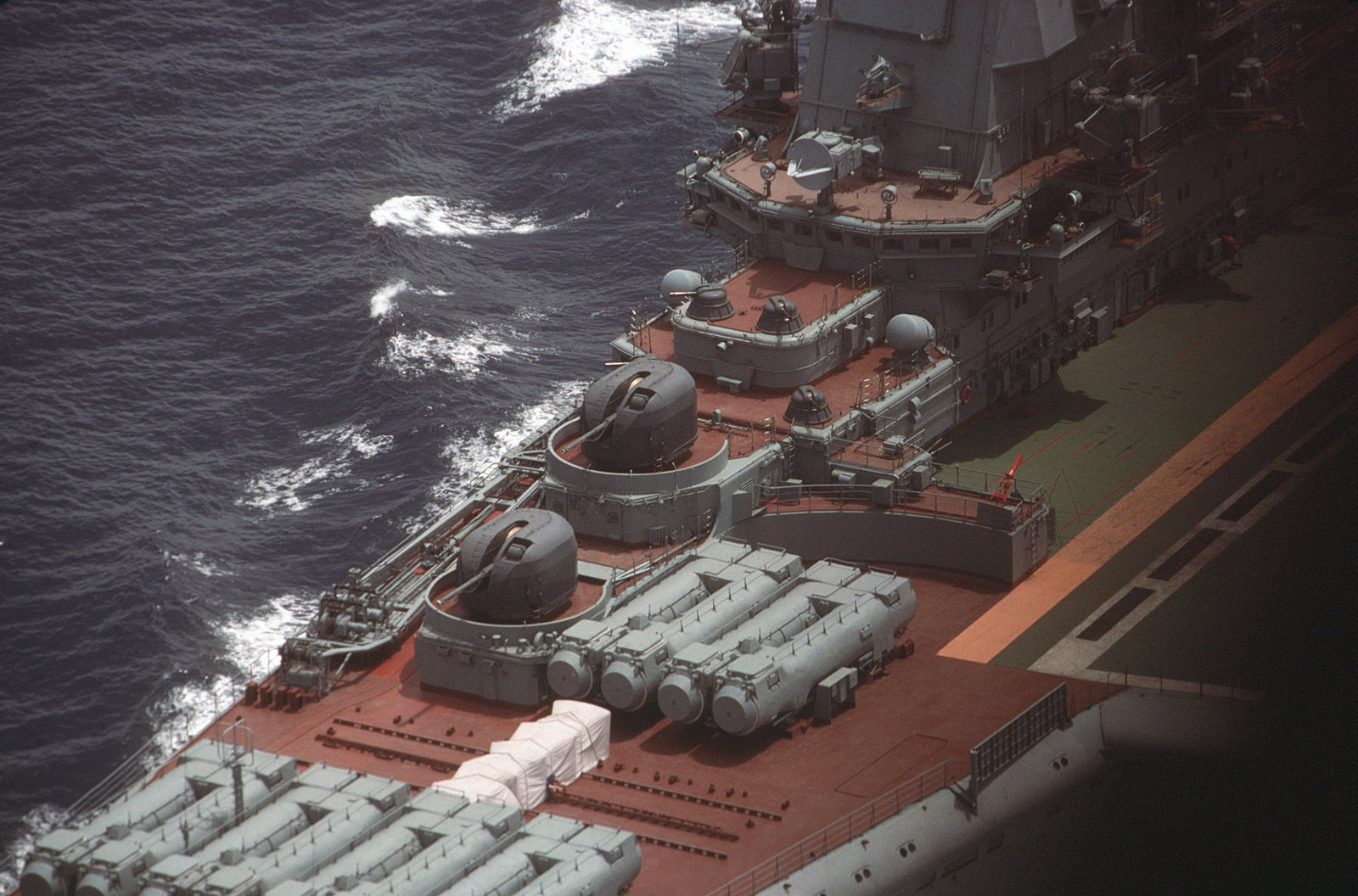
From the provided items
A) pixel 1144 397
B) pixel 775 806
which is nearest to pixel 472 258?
pixel 1144 397

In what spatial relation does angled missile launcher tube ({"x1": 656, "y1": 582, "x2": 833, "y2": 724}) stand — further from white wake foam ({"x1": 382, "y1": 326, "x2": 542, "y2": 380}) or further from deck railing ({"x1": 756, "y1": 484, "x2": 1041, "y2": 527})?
white wake foam ({"x1": 382, "y1": 326, "x2": 542, "y2": 380})

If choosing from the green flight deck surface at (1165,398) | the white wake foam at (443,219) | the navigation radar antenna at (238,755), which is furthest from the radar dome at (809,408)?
the white wake foam at (443,219)

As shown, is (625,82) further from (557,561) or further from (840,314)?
(557,561)

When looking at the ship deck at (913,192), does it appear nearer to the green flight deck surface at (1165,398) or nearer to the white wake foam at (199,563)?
the green flight deck surface at (1165,398)

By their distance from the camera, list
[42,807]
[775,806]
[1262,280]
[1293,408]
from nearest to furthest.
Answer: [775,806] → [42,807] → [1293,408] → [1262,280]

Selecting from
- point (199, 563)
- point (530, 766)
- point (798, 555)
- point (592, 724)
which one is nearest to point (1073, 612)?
point (798, 555)

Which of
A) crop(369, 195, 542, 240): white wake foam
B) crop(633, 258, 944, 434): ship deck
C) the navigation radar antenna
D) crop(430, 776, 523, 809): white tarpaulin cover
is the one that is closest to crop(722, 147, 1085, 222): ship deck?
crop(633, 258, 944, 434): ship deck

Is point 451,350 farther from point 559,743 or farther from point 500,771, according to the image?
point 500,771
